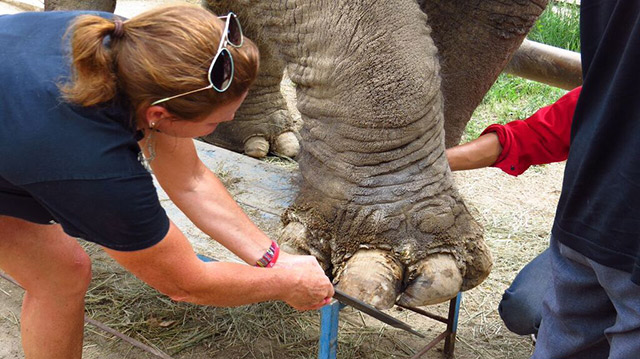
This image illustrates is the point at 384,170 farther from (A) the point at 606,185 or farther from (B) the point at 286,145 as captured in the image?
(B) the point at 286,145

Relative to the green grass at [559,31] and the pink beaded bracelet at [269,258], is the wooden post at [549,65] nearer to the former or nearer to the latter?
the green grass at [559,31]

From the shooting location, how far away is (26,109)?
5.09 feet

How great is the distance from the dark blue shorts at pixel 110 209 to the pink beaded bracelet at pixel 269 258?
0.46 metres

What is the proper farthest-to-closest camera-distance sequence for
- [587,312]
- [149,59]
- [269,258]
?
[269,258], [587,312], [149,59]

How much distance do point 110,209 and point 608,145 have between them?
908 mm

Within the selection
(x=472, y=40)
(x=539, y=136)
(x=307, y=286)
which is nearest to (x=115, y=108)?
(x=307, y=286)

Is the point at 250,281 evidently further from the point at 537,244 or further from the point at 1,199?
the point at 537,244

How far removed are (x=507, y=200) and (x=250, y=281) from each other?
2360 millimetres

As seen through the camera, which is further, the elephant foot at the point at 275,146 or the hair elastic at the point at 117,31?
the elephant foot at the point at 275,146

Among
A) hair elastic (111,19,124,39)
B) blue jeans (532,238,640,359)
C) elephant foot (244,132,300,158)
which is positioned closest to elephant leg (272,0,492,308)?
blue jeans (532,238,640,359)

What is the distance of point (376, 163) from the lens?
7.52 ft

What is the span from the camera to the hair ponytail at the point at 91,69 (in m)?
1.51

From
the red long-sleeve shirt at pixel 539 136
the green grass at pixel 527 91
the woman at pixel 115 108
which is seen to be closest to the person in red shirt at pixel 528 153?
the red long-sleeve shirt at pixel 539 136

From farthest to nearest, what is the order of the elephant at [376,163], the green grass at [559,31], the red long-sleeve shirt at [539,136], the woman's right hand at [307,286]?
1. the green grass at [559,31]
2. the red long-sleeve shirt at [539,136]
3. the elephant at [376,163]
4. the woman's right hand at [307,286]
